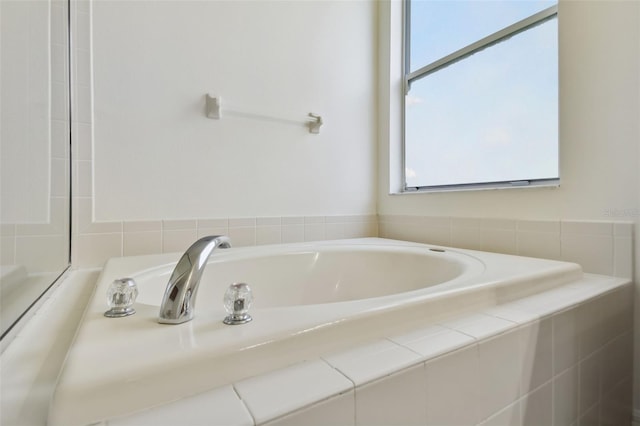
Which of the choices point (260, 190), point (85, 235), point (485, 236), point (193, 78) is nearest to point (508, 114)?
point (485, 236)

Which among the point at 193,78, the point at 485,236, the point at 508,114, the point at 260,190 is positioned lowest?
the point at 485,236

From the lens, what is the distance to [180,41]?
1.28 m

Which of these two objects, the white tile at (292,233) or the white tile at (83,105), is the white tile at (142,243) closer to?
the white tile at (83,105)

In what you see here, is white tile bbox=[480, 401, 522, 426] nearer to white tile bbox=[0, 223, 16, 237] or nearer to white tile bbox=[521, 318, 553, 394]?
white tile bbox=[521, 318, 553, 394]

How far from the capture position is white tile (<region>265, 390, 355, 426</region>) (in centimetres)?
35

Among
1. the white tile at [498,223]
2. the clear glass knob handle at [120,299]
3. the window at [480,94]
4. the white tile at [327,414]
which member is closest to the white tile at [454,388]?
the white tile at [327,414]

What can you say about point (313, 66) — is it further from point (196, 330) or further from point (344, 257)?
point (196, 330)

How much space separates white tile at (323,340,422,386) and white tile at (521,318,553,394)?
0.92 ft

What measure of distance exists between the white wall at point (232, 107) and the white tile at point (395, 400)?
1112 mm

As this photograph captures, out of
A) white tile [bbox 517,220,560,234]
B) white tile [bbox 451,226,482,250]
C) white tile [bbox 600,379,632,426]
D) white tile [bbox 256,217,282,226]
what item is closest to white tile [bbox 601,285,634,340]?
white tile [bbox 600,379,632,426]

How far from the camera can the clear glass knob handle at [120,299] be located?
535 millimetres

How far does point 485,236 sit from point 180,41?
59.9 inches

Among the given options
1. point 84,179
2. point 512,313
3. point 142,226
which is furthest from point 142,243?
point 512,313

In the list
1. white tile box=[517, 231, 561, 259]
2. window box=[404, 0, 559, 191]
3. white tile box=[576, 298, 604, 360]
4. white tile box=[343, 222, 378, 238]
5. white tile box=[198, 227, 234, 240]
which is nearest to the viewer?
white tile box=[576, 298, 604, 360]
